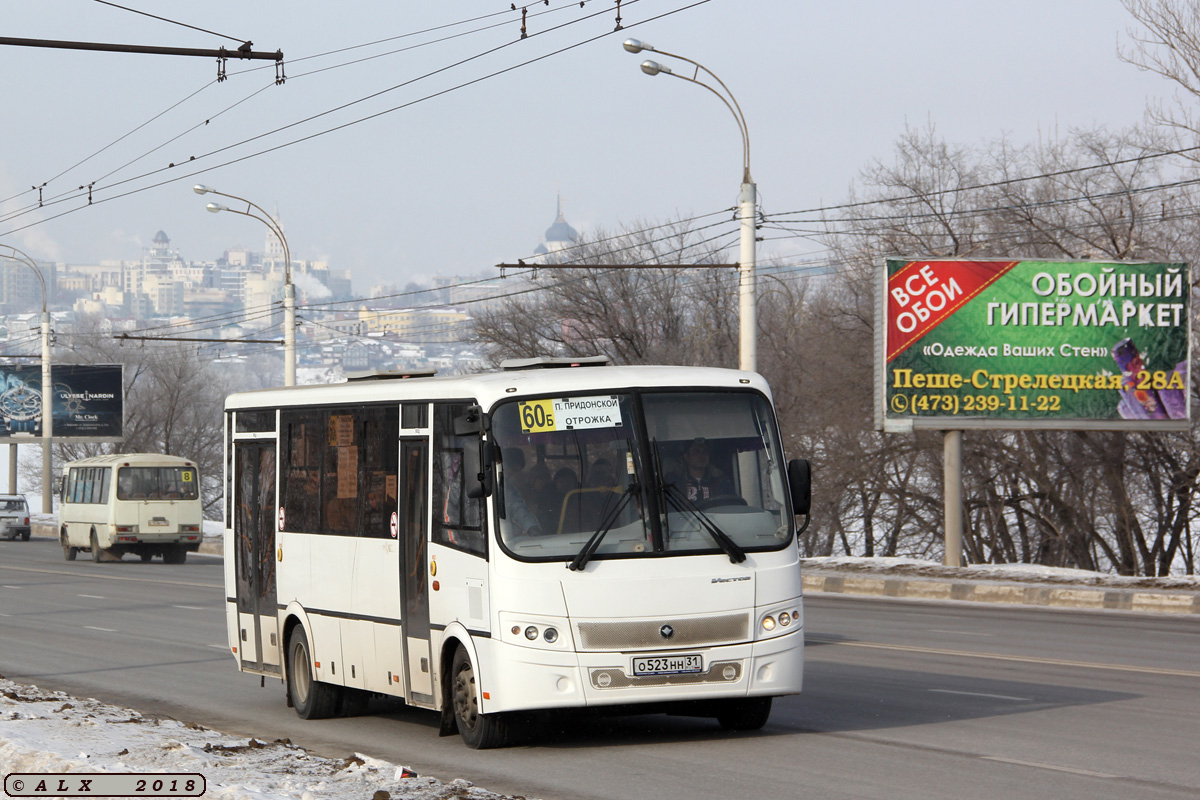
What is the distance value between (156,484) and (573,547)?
34416 mm

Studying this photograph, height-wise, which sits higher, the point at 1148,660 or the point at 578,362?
the point at 578,362

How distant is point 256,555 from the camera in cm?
1286

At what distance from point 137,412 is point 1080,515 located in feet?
237

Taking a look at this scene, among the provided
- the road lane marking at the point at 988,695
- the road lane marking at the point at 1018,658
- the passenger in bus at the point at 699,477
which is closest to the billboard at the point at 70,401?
the road lane marking at the point at 1018,658

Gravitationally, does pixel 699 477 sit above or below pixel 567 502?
above

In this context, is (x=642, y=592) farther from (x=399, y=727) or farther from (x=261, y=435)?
(x=261, y=435)

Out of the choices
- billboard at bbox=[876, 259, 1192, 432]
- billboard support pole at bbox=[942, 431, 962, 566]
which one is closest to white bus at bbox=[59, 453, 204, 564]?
billboard at bbox=[876, 259, 1192, 432]

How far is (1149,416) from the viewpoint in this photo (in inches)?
1150

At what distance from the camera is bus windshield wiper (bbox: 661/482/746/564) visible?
965 centimetres

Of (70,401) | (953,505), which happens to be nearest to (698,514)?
(953,505)

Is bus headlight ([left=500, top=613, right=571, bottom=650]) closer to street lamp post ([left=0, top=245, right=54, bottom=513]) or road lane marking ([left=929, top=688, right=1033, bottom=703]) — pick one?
road lane marking ([left=929, top=688, right=1033, bottom=703])

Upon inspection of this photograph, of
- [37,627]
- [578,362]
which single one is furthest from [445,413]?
[37,627]

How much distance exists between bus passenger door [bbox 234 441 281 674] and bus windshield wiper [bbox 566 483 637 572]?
3.92m

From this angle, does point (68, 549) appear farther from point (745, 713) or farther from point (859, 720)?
point (745, 713)
